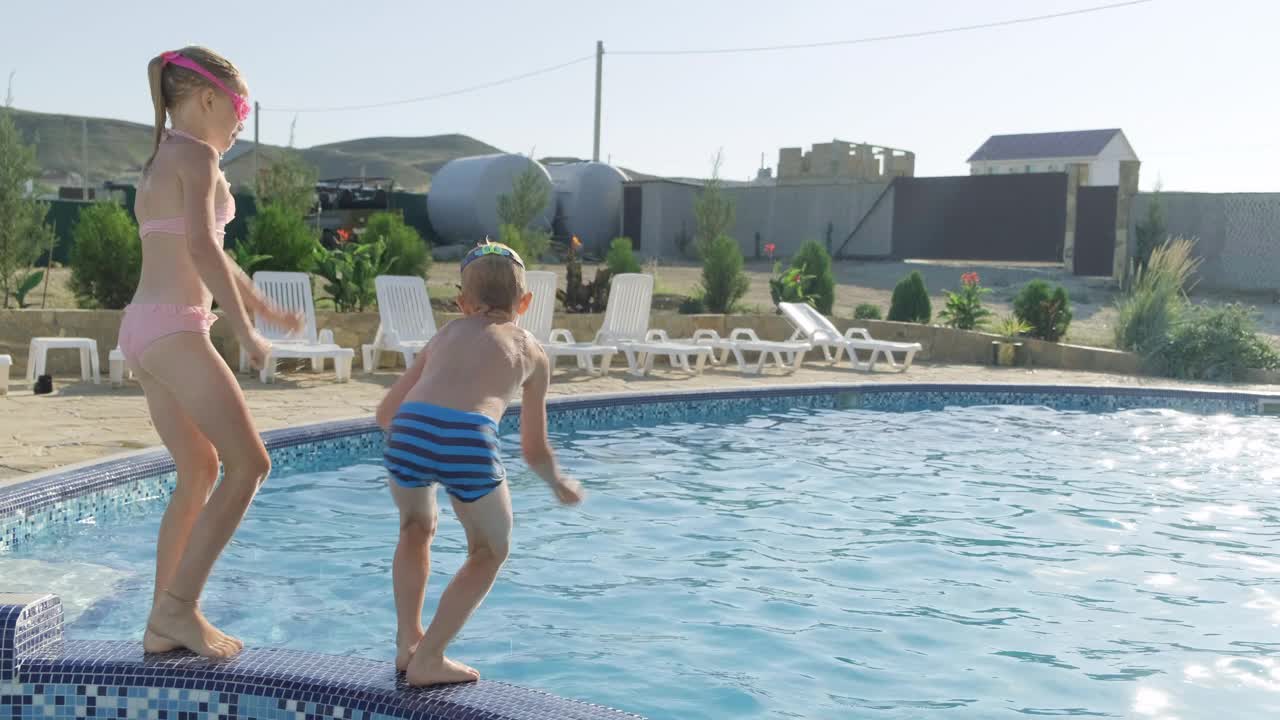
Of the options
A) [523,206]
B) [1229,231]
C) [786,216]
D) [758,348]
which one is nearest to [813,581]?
Result: [758,348]

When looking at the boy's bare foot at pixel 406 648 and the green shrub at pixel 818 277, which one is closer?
the boy's bare foot at pixel 406 648

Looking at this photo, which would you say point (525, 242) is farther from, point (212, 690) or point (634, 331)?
point (212, 690)

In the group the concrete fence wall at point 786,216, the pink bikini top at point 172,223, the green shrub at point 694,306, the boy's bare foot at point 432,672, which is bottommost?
the boy's bare foot at point 432,672

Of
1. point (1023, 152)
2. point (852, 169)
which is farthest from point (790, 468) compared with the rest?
point (1023, 152)

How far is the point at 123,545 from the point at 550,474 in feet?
10.5

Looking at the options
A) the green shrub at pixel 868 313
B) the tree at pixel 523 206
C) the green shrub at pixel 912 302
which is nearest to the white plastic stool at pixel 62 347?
the green shrub at pixel 868 313

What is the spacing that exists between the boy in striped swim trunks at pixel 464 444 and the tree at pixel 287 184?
1128cm

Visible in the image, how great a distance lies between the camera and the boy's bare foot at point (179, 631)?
8.78 feet

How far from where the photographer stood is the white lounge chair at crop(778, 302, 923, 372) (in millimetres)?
12078

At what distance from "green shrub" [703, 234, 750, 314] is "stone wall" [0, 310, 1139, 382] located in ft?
3.16

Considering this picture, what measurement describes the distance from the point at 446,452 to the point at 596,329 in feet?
31.8

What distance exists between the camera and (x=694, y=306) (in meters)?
14.9

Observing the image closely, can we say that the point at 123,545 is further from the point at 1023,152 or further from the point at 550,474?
the point at 1023,152

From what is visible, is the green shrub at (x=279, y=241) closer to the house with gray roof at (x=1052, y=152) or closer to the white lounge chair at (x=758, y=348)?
the white lounge chair at (x=758, y=348)
